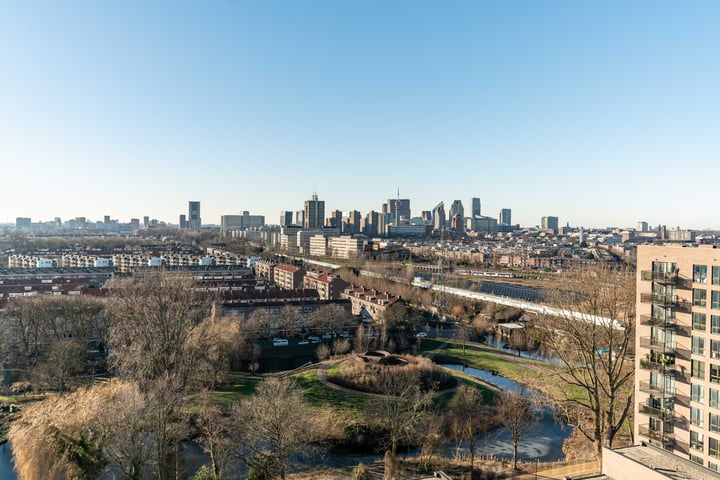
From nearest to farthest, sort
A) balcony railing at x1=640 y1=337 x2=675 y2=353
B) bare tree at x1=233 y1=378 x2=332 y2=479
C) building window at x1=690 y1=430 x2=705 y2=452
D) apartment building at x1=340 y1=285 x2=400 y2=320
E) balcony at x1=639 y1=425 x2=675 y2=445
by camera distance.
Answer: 1. building window at x1=690 y1=430 x2=705 y2=452
2. bare tree at x1=233 y1=378 x2=332 y2=479
3. balcony at x1=639 y1=425 x2=675 y2=445
4. balcony railing at x1=640 y1=337 x2=675 y2=353
5. apartment building at x1=340 y1=285 x2=400 y2=320

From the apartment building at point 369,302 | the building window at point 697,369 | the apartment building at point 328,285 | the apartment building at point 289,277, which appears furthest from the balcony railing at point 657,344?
the apartment building at point 289,277

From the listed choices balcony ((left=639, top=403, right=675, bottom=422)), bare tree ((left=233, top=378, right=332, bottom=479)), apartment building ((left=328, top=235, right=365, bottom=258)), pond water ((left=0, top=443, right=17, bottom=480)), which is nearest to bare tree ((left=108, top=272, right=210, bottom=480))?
Answer: bare tree ((left=233, top=378, right=332, bottom=479))

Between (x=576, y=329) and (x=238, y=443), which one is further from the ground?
(x=576, y=329)

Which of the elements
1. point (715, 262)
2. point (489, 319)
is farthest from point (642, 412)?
point (489, 319)

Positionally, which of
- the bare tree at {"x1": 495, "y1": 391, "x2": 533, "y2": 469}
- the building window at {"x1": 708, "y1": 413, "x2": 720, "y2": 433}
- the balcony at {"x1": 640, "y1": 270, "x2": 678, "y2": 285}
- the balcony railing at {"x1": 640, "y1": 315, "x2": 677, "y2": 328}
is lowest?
the bare tree at {"x1": 495, "y1": 391, "x2": 533, "y2": 469}

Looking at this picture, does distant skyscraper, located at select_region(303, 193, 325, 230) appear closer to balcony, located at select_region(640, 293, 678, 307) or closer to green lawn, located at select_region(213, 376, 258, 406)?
green lawn, located at select_region(213, 376, 258, 406)

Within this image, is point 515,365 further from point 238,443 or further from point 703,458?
point 238,443

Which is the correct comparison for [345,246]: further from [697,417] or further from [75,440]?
[75,440]
